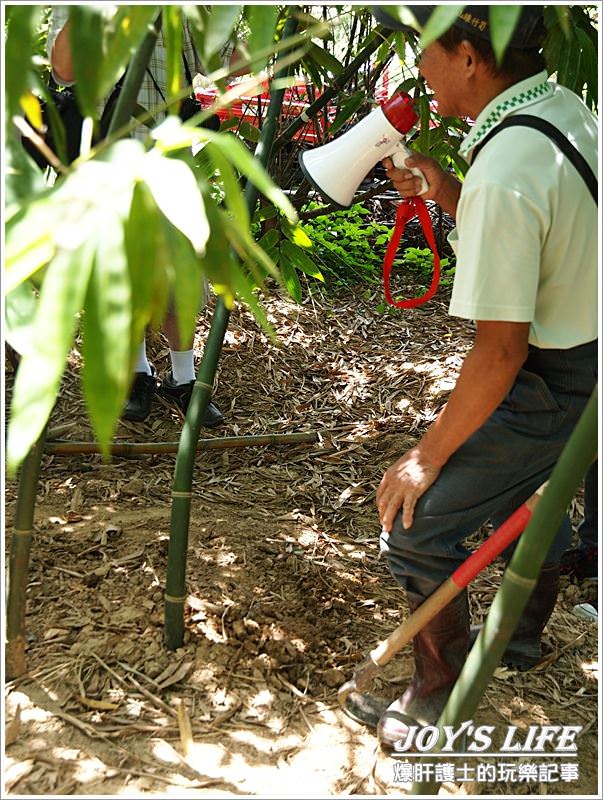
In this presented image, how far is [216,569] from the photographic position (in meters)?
2.38

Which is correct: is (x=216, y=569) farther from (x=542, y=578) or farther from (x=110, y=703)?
(x=542, y=578)

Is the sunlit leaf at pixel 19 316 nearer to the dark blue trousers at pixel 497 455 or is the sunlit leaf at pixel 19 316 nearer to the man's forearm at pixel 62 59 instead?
the dark blue trousers at pixel 497 455

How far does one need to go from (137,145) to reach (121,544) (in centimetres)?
169

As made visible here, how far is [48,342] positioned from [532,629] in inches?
64.8

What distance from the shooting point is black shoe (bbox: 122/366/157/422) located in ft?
10.8

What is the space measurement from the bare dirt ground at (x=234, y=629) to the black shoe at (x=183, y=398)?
0.19 feet

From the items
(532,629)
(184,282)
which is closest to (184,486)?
(532,629)

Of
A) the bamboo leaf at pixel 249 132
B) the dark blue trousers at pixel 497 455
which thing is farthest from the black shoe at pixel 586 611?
the bamboo leaf at pixel 249 132

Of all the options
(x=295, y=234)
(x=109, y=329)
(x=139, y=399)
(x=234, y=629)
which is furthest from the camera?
(x=139, y=399)

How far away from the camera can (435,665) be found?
1.90 m

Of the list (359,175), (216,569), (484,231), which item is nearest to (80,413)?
(216,569)

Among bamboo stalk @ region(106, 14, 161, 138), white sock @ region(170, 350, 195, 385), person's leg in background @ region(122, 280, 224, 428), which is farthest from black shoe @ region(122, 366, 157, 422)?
bamboo stalk @ region(106, 14, 161, 138)

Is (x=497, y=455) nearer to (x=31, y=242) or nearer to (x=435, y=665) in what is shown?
(x=435, y=665)

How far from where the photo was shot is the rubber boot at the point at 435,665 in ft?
6.15
